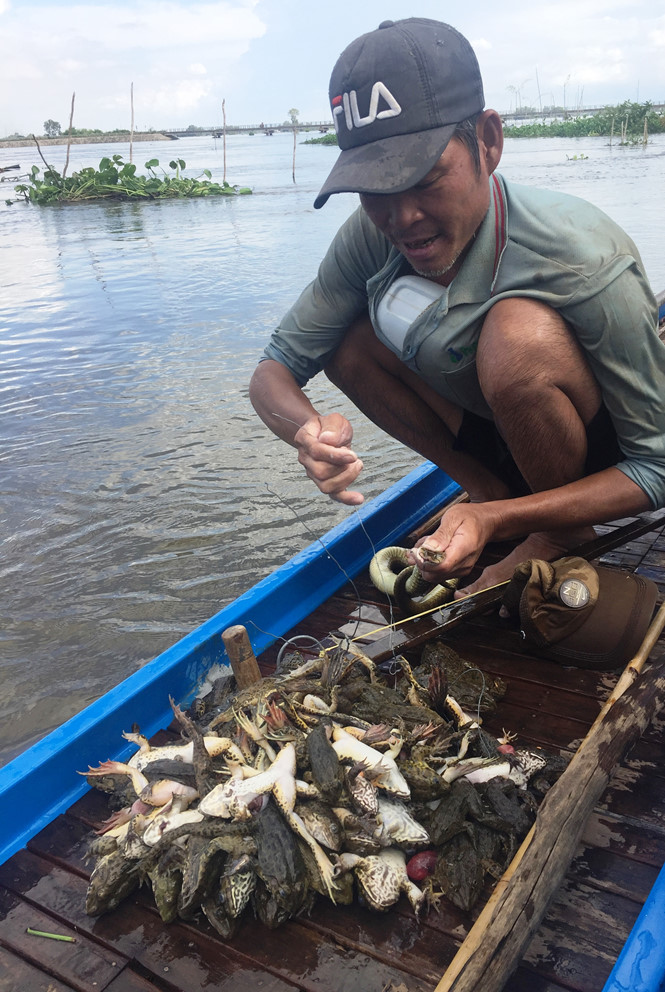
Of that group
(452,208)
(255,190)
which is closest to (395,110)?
(452,208)

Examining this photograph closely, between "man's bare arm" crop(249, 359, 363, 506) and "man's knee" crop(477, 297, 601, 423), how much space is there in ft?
1.69

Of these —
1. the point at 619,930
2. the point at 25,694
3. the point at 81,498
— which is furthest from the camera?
the point at 81,498

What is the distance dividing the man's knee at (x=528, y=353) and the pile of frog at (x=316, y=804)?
948 millimetres

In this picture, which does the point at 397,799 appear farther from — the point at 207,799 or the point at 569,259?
the point at 569,259

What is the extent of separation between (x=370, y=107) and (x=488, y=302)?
69 cm

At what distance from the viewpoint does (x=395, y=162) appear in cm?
215

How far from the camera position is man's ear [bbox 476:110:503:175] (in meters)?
2.30

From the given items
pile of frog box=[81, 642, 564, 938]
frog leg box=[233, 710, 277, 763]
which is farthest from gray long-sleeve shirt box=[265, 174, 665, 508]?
frog leg box=[233, 710, 277, 763]

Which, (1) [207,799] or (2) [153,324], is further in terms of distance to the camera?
(2) [153,324]

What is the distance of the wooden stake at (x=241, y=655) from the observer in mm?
2309

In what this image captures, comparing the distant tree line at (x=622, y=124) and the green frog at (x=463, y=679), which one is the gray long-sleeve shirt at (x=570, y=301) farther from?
the distant tree line at (x=622, y=124)

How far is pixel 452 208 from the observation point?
2281 mm

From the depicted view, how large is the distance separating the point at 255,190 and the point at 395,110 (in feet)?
101

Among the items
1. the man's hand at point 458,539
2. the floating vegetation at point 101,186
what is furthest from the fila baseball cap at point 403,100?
the floating vegetation at point 101,186
